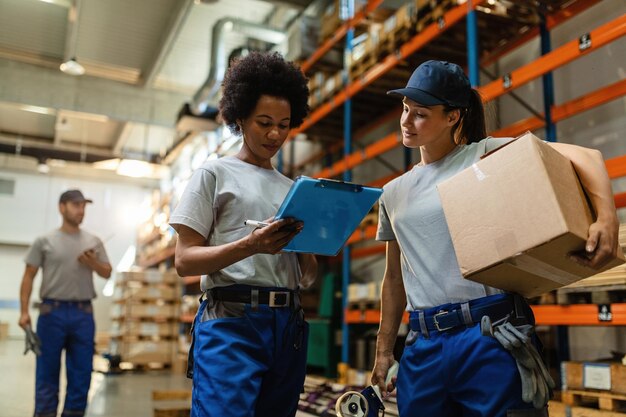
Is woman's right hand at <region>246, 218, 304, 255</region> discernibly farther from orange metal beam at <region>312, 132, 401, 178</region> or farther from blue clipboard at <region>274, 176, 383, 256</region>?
orange metal beam at <region>312, 132, 401, 178</region>

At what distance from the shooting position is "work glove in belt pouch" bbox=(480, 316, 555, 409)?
168 centimetres

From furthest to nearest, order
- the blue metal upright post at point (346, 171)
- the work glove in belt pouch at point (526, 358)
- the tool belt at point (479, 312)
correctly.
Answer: the blue metal upright post at point (346, 171) < the tool belt at point (479, 312) < the work glove in belt pouch at point (526, 358)

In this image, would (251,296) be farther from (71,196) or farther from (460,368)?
(71,196)

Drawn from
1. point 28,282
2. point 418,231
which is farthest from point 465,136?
point 28,282

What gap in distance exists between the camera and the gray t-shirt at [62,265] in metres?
5.01

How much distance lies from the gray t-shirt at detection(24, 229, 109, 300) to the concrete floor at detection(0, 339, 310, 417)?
1517 mm

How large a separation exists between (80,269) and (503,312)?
4346 mm

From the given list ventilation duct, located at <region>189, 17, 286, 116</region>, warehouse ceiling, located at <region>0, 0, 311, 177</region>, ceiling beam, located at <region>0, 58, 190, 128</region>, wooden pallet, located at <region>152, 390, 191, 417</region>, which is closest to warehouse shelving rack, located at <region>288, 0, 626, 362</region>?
wooden pallet, located at <region>152, 390, 191, 417</region>

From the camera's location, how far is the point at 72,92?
45.0 feet

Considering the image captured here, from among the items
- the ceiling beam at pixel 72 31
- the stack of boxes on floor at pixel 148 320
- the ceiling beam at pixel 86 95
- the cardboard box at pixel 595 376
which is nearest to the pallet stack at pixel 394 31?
the cardboard box at pixel 595 376

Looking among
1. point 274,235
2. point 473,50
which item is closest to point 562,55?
point 473,50

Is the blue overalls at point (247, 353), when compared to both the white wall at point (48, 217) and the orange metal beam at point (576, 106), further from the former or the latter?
the white wall at point (48, 217)

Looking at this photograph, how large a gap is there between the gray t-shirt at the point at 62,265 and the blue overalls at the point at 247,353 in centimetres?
345

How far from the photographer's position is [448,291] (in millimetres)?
1882
